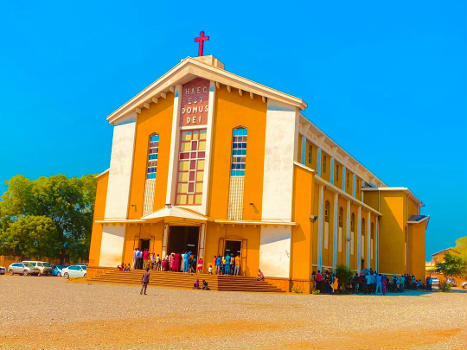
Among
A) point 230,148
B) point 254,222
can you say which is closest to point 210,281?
point 254,222

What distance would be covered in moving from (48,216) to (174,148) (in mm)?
23415

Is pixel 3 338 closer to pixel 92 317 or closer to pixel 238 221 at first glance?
pixel 92 317

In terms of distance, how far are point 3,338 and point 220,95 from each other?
24.6 m

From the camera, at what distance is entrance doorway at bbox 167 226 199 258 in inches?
1265

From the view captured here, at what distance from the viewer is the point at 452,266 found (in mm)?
54562

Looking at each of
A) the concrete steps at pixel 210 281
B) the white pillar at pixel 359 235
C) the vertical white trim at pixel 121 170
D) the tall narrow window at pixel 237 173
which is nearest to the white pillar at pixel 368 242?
the white pillar at pixel 359 235

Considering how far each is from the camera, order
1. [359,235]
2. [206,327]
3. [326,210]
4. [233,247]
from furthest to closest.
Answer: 1. [359,235]
2. [326,210]
3. [233,247]
4. [206,327]

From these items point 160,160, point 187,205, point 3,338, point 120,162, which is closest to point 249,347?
point 3,338

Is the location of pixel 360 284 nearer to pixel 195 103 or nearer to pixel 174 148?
pixel 174 148

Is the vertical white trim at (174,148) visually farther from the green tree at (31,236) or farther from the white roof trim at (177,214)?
the green tree at (31,236)

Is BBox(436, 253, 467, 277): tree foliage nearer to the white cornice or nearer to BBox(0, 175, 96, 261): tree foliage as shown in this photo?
the white cornice

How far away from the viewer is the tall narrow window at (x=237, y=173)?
99.7ft

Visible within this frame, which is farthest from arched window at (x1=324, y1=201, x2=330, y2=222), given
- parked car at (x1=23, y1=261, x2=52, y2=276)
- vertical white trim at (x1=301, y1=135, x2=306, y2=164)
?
parked car at (x1=23, y1=261, x2=52, y2=276)

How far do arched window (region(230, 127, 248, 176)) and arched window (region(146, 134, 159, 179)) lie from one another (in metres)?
5.66
